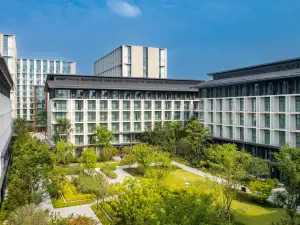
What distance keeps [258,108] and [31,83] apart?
3334 inches

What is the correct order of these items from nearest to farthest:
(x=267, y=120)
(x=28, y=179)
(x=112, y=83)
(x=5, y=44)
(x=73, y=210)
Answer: (x=28, y=179), (x=73, y=210), (x=267, y=120), (x=112, y=83), (x=5, y=44)

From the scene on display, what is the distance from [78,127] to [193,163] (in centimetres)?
2040

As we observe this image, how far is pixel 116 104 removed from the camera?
49.4 meters

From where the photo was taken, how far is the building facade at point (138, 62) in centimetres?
7656

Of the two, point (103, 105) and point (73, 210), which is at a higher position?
point (103, 105)

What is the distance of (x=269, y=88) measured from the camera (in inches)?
1411

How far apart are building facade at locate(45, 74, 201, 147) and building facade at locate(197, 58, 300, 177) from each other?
27.4ft

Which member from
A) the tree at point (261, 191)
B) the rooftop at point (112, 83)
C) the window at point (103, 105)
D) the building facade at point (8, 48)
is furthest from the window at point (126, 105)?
the building facade at point (8, 48)

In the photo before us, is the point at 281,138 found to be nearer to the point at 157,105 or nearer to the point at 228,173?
the point at 228,173

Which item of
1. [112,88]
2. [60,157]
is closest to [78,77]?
[112,88]

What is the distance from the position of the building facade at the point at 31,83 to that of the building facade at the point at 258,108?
216 feet

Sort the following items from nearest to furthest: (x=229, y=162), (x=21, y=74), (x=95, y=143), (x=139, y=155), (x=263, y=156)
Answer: (x=229, y=162) < (x=139, y=155) < (x=263, y=156) < (x=95, y=143) < (x=21, y=74)

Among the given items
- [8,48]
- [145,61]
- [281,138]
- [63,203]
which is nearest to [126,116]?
[63,203]

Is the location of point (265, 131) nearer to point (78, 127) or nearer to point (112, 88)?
point (112, 88)
